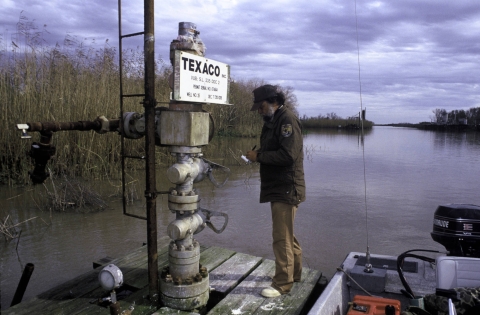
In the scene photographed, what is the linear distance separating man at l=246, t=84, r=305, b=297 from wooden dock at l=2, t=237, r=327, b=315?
184 millimetres

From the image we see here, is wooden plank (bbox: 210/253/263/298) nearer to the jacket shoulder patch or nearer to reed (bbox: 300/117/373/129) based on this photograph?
the jacket shoulder patch

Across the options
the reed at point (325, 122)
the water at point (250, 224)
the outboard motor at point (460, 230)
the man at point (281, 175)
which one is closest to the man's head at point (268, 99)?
the man at point (281, 175)

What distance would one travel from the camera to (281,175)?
3693 mm

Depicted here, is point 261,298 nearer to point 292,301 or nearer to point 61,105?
point 292,301

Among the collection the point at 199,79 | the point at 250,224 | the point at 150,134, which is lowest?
the point at 250,224

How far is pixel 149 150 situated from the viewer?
3.34 m

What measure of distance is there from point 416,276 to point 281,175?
5.70 ft

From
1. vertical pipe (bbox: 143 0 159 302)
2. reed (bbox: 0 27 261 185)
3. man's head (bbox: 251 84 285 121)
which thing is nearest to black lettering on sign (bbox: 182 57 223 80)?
vertical pipe (bbox: 143 0 159 302)

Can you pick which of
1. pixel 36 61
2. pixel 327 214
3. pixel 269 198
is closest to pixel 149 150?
pixel 269 198

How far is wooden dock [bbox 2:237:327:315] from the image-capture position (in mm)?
3322

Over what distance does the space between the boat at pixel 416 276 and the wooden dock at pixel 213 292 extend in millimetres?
334

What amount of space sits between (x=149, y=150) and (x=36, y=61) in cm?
735

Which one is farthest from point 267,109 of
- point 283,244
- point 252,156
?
point 283,244

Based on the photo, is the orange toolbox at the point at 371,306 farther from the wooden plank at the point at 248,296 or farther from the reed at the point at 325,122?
the reed at the point at 325,122
